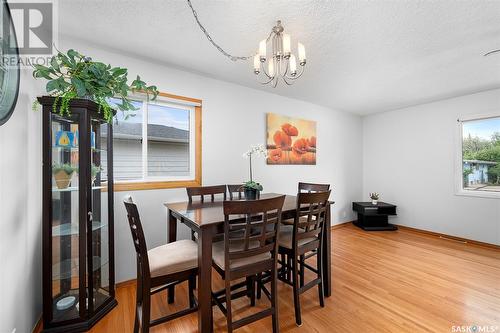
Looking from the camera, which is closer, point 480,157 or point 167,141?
point 167,141

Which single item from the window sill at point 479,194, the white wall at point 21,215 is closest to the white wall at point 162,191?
the white wall at point 21,215

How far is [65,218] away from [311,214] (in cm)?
205

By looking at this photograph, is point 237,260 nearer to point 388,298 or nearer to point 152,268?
point 152,268

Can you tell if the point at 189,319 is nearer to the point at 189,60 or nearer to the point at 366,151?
the point at 189,60

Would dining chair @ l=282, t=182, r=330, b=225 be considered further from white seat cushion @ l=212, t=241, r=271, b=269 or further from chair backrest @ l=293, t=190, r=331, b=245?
white seat cushion @ l=212, t=241, r=271, b=269

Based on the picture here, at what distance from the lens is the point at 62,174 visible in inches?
64.4

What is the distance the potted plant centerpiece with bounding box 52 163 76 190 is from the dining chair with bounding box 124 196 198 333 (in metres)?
0.60

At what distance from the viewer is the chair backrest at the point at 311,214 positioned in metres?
1.73

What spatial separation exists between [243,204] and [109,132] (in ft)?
4.78

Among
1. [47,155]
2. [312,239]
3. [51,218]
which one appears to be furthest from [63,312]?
[312,239]

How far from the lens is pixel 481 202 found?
3461 mm

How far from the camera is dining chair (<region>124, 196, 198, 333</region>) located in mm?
1381

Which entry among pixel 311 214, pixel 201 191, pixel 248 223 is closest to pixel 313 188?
pixel 311 214

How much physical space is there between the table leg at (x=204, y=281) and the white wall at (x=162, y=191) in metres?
1.06
